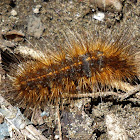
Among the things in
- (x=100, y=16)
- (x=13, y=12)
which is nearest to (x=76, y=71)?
(x=100, y=16)

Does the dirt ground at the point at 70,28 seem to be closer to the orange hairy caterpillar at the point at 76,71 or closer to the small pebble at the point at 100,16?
the small pebble at the point at 100,16

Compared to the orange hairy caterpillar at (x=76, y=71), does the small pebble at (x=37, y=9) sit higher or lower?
higher

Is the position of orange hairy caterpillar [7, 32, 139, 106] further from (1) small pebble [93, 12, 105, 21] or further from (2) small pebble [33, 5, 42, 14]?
(2) small pebble [33, 5, 42, 14]

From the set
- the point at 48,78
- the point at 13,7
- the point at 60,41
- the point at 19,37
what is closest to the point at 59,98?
the point at 48,78

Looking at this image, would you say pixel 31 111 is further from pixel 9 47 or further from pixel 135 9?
pixel 135 9

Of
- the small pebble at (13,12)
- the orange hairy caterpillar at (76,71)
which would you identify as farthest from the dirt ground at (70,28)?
the orange hairy caterpillar at (76,71)

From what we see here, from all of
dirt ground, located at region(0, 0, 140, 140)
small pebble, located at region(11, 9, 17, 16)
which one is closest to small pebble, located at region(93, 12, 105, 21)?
dirt ground, located at region(0, 0, 140, 140)

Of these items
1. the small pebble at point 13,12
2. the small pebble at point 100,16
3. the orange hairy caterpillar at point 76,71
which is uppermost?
the small pebble at point 100,16
